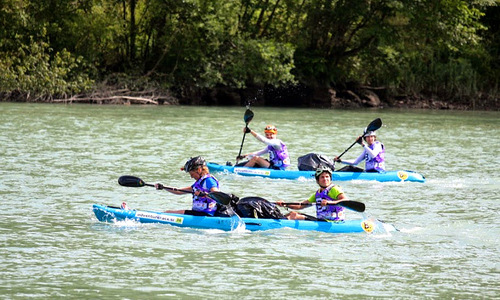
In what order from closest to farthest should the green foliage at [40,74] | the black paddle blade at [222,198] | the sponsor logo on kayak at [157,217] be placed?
1. the black paddle blade at [222,198]
2. the sponsor logo on kayak at [157,217]
3. the green foliage at [40,74]

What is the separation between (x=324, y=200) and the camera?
11.5m

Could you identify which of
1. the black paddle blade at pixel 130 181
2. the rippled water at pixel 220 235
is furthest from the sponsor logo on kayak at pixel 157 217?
the black paddle blade at pixel 130 181

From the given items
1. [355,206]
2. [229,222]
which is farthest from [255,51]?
[355,206]

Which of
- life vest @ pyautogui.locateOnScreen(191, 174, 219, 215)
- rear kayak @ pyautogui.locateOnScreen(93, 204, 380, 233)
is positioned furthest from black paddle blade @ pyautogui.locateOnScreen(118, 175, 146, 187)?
life vest @ pyautogui.locateOnScreen(191, 174, 219, 215)

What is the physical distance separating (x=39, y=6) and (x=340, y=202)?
29.0 meters

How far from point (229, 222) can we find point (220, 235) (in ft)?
0.81

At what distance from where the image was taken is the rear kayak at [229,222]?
11383 millimetres

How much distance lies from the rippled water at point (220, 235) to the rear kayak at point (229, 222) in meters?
0.10

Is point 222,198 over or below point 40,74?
below

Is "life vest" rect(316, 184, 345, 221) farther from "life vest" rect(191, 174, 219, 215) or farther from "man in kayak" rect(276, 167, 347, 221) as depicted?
"life vest" rect(191, 174, 219, 215)

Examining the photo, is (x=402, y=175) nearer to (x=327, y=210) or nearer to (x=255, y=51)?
(x=327, y=210)

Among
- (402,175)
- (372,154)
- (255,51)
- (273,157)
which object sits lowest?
(402,175)

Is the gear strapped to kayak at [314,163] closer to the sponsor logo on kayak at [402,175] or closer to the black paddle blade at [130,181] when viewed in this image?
the sponsor logo on kayak at [402,175]

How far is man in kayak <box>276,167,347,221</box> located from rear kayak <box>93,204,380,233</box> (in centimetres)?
21
